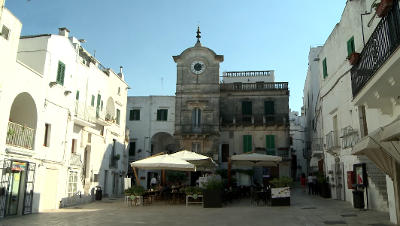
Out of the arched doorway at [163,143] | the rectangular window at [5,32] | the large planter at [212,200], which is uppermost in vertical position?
the rectangular window at [5,32]

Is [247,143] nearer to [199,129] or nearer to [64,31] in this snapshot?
[199,129]

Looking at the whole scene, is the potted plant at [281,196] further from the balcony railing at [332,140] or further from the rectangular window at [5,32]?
the rectangular window at [5,32]

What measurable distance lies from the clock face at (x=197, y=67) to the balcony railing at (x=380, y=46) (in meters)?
24.4

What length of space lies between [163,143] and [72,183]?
59.8ft

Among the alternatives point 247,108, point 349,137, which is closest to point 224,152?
point 247,108

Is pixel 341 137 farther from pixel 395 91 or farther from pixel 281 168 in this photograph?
pixel 281 168

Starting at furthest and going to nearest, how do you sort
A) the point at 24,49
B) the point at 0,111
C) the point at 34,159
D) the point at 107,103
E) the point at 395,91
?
the point at 107,103
the point at 24,49
the point at 34,159
the point at 0,111
the point at 395,91

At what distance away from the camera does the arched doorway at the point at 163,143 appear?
36.9 m

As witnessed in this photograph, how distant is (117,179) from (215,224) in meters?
20.5

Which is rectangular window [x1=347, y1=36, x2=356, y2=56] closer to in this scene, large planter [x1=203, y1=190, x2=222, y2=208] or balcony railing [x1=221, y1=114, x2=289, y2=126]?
large planter [x1=203, y1=190, x2=222, y2=208]

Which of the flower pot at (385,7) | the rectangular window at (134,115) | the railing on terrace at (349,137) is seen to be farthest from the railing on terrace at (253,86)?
the flower pot at (385,7)

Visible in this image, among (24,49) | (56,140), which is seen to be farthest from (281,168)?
(24,49)

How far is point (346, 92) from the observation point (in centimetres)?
1756

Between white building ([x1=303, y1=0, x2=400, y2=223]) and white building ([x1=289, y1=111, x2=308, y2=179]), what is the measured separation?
2366 cm
